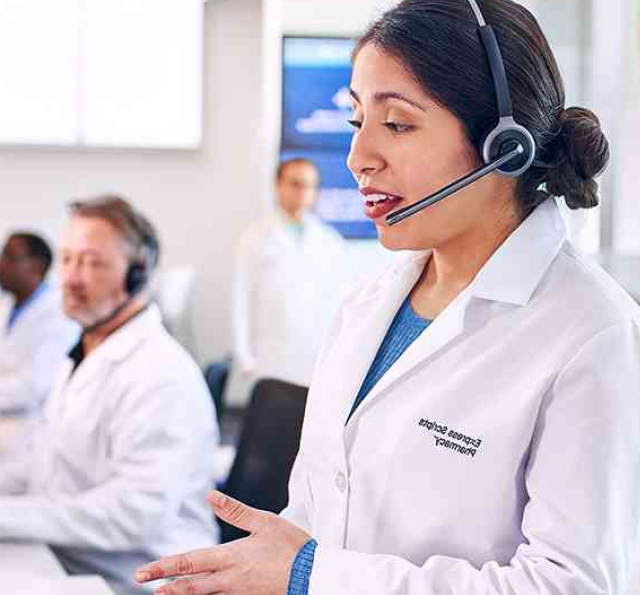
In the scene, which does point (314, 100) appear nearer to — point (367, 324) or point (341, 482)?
point (367, 324)

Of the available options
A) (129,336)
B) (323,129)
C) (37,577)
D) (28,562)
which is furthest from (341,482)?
(323,129)

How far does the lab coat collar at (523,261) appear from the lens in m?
1.20

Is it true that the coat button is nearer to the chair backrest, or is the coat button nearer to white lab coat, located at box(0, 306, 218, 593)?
the chair backrest

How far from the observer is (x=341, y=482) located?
4.19 ft

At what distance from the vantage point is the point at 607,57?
2.68m

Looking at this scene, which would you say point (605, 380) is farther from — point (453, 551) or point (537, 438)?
point (453, 551)

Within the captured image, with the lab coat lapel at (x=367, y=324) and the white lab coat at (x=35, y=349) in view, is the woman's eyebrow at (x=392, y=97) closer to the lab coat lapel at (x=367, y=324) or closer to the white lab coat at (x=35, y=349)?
the lab coat lapel at (x=367, y=324)

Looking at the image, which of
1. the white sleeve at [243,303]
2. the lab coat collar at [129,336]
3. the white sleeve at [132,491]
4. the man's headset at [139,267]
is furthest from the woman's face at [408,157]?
the white sleeve at [243,303]

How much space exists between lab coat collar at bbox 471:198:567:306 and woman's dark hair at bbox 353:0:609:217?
0.15ft

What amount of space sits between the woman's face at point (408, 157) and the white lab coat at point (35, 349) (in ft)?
8.82

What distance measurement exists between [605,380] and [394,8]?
0.50 metres

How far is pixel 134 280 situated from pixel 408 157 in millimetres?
1330

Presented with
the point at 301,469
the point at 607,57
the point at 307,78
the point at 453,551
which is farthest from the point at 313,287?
the point at 453,551

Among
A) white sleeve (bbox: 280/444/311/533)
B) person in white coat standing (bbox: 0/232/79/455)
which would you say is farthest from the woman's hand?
person in white coat standing (bbox: 0/232/79/455)
